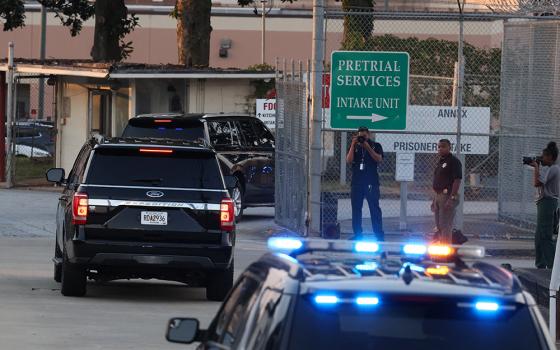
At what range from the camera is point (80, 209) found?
1372 cm

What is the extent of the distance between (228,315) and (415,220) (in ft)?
63.8

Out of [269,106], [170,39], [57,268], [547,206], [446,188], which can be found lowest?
[57,268]

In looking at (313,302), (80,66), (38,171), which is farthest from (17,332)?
(38,171)

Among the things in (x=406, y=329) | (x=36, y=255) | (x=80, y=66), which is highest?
(x=80, y=66)

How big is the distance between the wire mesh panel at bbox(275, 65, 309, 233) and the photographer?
4.84m

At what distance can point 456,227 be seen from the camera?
22328 mm

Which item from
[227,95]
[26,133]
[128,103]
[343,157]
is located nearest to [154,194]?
[343,157]

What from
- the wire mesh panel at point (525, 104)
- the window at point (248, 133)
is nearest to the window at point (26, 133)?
the window at point (248, 133)

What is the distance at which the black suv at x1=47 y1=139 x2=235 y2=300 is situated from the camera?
13.8m

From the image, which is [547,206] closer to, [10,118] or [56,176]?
[56,176]

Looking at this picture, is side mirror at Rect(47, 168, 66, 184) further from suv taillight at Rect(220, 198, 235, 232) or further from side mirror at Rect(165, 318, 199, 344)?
side mirror at Rect(165, 318, 199, 344)

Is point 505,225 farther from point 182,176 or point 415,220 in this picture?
point 182,176

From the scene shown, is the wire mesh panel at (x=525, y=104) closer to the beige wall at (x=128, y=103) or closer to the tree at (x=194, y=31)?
the beige wall at (x=128, y=103)

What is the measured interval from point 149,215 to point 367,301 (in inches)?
359
